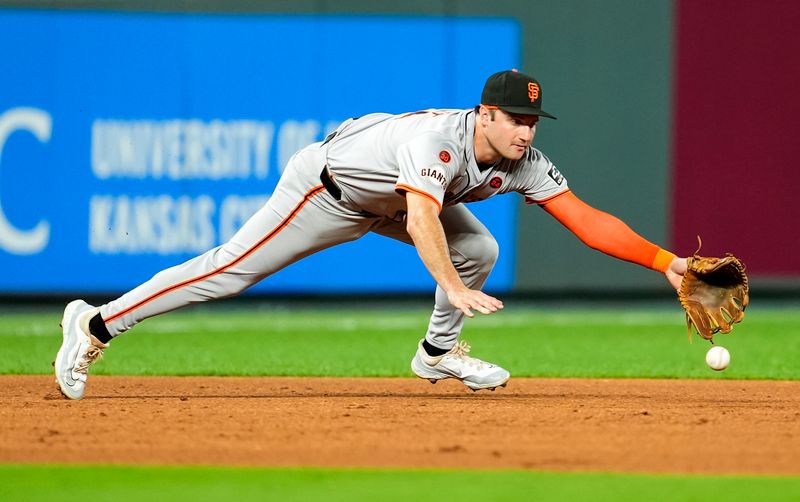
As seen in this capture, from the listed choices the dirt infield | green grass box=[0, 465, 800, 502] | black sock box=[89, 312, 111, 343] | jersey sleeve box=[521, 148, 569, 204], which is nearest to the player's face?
jersey sleeve box=[521, 148, 569, 204]

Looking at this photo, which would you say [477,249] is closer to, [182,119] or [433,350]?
[433,350]

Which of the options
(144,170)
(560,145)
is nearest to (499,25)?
(560,145)

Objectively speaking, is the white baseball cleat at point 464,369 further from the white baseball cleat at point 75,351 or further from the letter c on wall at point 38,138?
the letter c on wall at point 38,138

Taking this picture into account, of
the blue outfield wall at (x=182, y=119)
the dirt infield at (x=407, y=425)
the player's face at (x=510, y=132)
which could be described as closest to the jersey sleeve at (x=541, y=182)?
the player's face at (x=510, y=132)

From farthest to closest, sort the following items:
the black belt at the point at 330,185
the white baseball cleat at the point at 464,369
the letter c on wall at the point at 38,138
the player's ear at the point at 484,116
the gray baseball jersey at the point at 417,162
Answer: the letter c on wall at the point at 38,138 < the white baseball cleat at the point at 464,369 < the black belt at the point at 330,185 < the player's ear at the point at 484,116 < the gray baseball jersey at the point at 417,162

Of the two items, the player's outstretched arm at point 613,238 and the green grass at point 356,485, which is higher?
the player's outstretched arm at point 613,238

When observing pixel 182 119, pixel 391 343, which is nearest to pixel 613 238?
pixel 391 343

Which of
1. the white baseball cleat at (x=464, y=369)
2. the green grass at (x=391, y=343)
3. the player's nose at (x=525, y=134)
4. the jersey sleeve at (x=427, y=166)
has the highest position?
the player's nose at (x=525, y=134)
